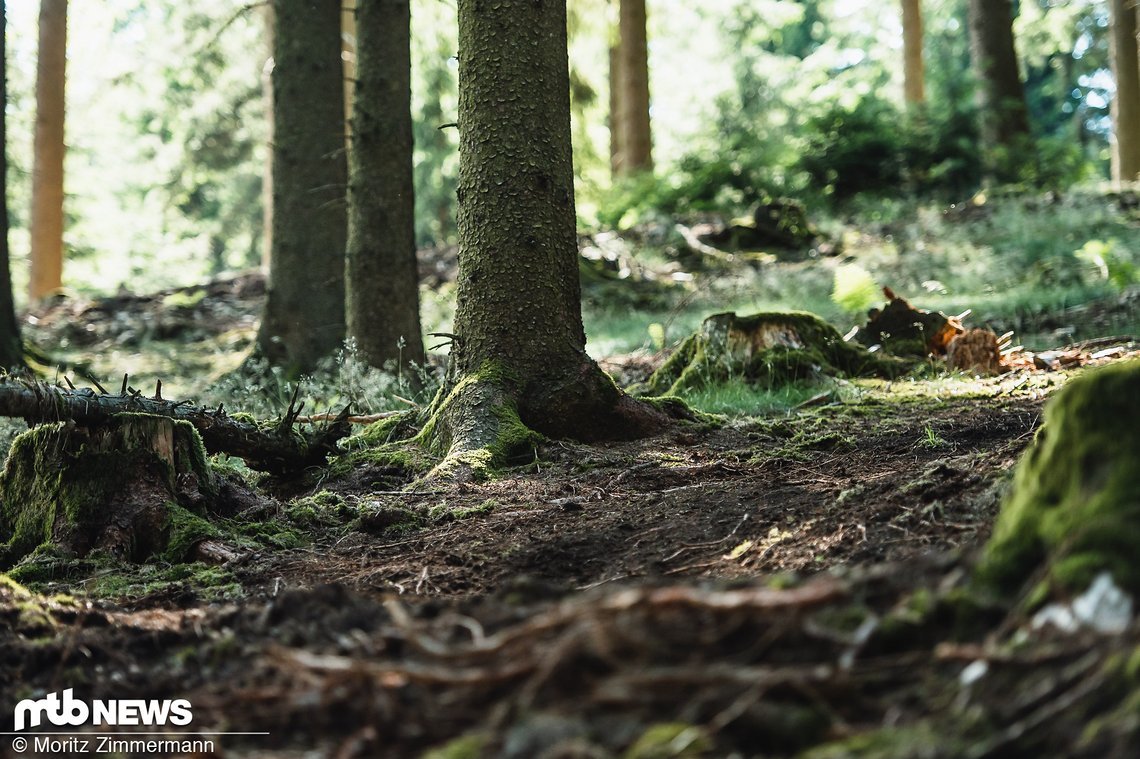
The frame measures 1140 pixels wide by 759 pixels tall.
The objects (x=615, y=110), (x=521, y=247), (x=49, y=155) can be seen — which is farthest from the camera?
(x=615, y=110)

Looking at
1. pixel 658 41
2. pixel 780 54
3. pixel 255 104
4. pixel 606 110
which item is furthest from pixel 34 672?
pixel 780 54

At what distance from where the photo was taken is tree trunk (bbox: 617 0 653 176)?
798 inches

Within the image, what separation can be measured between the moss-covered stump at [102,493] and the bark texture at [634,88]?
54.3 feet

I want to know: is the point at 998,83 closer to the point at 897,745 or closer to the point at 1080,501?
the point at 1080,501

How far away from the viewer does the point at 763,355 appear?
8023 millimetres

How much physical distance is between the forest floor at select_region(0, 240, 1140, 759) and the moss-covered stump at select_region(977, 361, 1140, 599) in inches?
4.1

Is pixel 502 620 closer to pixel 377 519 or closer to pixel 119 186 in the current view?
pixel 377 519

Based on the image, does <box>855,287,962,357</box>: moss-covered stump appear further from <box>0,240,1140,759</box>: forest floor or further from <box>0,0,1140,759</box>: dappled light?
<box>0,240,1140,759</box>: forest floor

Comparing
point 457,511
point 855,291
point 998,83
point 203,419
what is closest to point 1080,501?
point 457,511

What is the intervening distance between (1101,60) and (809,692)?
3169cm

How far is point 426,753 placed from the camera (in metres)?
1.82

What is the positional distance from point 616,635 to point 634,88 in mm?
19811

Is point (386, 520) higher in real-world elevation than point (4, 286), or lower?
lower

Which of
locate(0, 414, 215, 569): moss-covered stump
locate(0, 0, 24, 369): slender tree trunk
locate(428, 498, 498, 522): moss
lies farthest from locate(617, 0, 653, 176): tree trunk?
locate(0, 414, 215, 569): moss-covered stump
